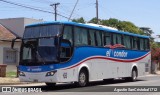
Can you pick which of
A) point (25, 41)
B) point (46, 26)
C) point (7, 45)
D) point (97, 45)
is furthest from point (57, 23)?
point (7, 45)

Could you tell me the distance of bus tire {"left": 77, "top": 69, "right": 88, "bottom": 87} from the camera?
68.3 feet

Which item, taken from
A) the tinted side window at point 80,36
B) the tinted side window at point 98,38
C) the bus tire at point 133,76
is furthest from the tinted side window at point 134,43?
the tinted side window at point 80,36

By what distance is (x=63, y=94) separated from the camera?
16.5m

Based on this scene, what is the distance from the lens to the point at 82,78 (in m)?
21.0

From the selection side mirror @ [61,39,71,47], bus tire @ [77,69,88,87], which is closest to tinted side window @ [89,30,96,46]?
bus tire @ [77,69,88,87]

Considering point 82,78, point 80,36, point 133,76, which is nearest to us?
point 80,36

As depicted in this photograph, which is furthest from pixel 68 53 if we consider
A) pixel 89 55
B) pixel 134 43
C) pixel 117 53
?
pixel 134 43

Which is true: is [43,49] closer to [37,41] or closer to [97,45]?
[37,41]

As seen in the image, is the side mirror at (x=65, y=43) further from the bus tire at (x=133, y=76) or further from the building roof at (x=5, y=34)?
the building roof at (x=5, y=34)

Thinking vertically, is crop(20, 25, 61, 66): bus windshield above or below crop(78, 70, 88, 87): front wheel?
above

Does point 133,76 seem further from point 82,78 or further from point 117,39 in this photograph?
point 82,78

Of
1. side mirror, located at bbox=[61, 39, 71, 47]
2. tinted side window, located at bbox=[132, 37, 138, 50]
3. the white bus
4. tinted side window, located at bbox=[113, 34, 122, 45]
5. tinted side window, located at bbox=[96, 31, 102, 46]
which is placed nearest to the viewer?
the white bus

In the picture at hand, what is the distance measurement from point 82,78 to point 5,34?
62.1 ft

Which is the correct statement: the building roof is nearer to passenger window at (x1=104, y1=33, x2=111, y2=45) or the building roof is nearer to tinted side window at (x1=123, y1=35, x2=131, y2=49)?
tinted side window at (x1=123, y1=35, x2=131, y2=49)
